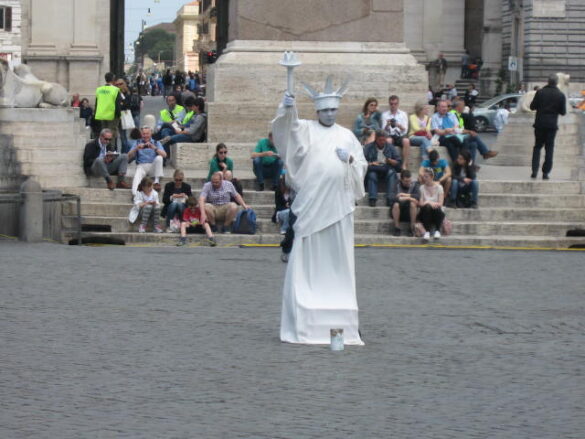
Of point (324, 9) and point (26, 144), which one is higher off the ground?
point (324, 9)

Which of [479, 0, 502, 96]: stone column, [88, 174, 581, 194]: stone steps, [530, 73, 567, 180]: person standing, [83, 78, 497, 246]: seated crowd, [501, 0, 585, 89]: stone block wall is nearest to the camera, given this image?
[83, 78, 497, 246]: seated crowd

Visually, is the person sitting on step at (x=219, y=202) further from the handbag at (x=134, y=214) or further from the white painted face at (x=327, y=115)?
the white painted face at (x=327, y=115)

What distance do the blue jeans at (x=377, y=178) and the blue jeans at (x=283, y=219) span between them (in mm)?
1567

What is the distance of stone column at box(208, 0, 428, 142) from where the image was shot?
2286 centimetres

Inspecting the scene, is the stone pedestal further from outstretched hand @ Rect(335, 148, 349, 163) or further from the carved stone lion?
outstretched hand @ Rect(335, 148, 349, 163)

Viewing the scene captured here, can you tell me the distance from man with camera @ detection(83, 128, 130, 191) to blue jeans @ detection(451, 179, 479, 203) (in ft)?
13.2

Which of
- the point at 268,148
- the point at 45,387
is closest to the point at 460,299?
the point at 45,387

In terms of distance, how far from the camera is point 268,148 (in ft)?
69.5

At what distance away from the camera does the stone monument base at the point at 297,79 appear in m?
22.8

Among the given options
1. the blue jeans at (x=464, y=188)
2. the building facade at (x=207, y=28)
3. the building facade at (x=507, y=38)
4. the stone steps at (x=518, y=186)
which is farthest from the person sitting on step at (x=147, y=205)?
the building facade at (x=207, y=28)

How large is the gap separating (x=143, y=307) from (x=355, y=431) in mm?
5019

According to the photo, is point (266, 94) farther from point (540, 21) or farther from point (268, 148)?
point (540, 21)

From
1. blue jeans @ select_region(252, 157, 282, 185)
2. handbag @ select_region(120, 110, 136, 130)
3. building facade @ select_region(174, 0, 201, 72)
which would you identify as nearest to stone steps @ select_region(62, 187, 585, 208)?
blue jeans @ select_region(252, 157, 282, 185)

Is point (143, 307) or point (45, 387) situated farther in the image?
point (143, 307)
